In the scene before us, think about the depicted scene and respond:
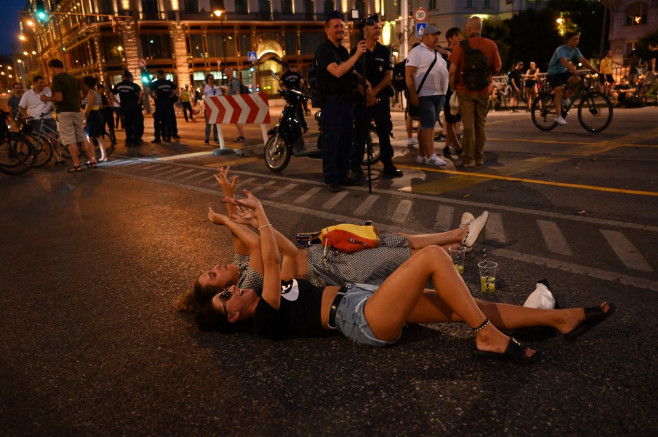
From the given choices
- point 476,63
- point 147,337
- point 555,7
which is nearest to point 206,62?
point 555,7

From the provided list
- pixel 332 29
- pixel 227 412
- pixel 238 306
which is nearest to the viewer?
pixel 227 412

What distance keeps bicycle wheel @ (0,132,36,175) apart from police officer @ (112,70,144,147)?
4.10 m

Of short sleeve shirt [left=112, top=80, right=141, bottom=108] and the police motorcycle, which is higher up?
short sleeve shirt [left=112, top=80, right=141, bottom=108]

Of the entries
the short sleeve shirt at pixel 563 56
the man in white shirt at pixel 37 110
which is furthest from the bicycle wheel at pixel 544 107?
the man in white shirt at pixel 37 110

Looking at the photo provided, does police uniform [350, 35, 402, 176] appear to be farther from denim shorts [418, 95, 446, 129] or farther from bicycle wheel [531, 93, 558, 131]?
bicycle wheel [531, 93, 558, 131]

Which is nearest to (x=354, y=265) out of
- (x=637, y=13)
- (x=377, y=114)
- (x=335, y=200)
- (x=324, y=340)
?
(x=324, y=340)

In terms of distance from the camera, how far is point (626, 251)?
4094 millimetres

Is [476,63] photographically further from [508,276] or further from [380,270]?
[380,270]

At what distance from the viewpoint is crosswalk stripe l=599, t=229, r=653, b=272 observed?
380 centimetres

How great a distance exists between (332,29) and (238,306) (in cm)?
442

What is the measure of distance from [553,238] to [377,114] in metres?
3.75

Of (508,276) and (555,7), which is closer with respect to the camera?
(508,276)

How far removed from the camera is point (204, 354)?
3.04 metres

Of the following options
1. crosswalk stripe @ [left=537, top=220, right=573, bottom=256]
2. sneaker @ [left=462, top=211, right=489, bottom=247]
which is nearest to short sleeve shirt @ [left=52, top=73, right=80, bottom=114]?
sneaker @ [left=462, top=211, right=489, bottom=247]
